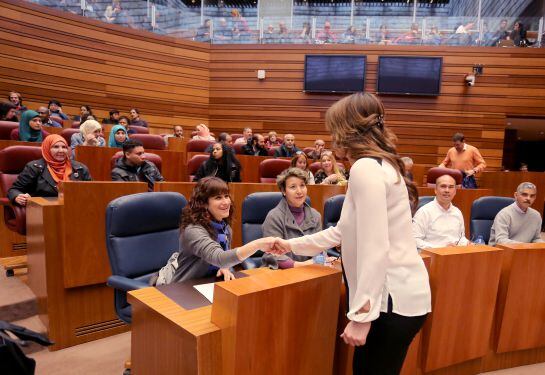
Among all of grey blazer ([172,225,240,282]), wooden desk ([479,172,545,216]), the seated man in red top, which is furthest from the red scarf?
wooden desk ([479,172,545,216])

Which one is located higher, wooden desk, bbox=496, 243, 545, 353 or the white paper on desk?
the white paper on desk

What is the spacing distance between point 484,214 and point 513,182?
10.8ft

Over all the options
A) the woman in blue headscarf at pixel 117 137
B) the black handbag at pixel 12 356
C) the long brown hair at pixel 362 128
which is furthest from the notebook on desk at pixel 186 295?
the woman in blue headscarf at pixel 117 137

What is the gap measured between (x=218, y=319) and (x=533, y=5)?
363 inches

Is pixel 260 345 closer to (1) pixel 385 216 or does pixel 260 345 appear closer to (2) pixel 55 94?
(1) pixel 385 216

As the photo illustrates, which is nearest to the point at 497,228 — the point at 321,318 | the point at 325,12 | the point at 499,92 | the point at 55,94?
the point at 321,318

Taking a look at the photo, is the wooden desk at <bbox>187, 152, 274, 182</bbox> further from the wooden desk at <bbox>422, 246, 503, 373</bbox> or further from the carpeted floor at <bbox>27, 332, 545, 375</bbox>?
the wooden desk at <bbox>422, 246, 503, 373</bbox>

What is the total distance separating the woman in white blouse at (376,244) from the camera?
0.95 metres

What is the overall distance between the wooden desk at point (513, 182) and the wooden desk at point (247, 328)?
571 centimetres

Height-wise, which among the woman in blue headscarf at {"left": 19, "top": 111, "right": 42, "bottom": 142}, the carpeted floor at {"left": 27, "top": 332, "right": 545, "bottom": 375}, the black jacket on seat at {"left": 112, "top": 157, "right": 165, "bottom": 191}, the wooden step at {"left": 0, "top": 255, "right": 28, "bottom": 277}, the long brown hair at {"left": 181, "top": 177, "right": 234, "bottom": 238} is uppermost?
the woman in blue headscarf at {"left": 19, "top": 111, "right": 42, "bottom": 142}

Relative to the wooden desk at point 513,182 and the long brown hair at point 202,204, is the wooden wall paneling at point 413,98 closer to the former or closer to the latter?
the wooden desk at point 513,182

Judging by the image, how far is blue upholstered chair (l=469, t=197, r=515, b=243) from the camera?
10.5 feet

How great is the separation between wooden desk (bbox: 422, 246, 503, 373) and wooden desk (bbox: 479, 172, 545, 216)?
4712mm

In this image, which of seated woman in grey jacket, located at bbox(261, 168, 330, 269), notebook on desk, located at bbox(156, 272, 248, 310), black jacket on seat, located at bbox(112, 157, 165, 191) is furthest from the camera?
black jacket on seat, located at bbox(112, 157, 165, 191)
